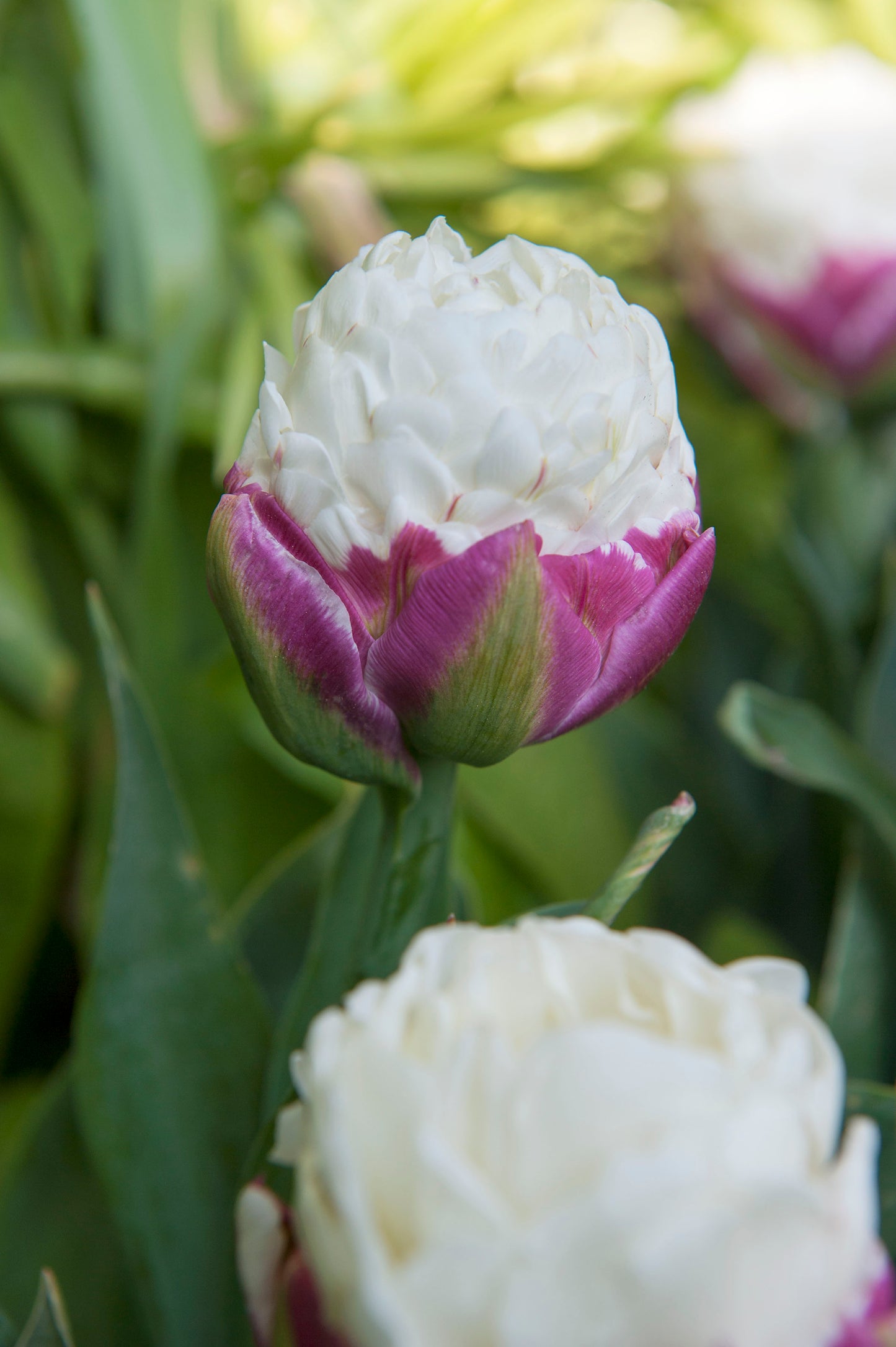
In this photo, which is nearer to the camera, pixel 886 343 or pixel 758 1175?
pixel 758 1175

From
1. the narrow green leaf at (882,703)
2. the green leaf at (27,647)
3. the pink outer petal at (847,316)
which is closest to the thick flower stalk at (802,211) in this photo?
the pink outer petal at (847,316)

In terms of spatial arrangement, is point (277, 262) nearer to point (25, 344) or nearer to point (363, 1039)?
point (25, 344)

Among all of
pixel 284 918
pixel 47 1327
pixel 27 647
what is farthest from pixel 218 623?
pixel 47 1327

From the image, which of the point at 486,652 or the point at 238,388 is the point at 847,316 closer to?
the point at 238,388

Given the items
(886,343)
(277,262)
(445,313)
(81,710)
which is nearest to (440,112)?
(277,262)

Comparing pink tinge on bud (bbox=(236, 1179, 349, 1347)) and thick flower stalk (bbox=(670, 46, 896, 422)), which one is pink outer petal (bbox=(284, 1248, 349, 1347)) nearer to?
pink tinge on bud (bbox=(236, 1179, 349, 1347))

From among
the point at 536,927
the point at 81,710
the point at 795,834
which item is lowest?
the point at 795,834

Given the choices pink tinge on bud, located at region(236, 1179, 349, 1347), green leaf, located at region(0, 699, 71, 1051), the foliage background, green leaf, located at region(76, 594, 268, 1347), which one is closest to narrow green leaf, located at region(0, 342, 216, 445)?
the foliage background
